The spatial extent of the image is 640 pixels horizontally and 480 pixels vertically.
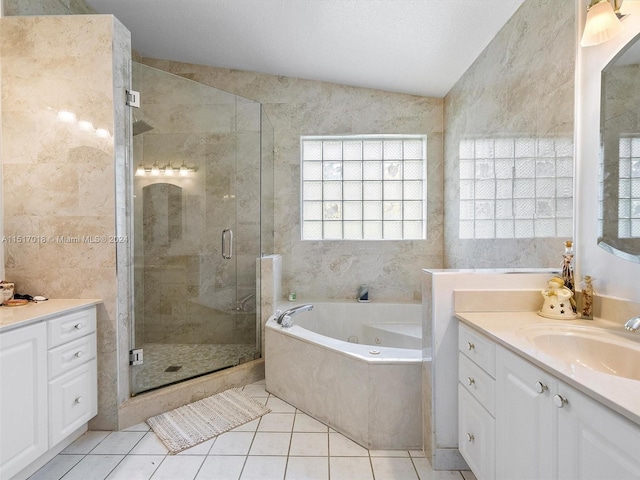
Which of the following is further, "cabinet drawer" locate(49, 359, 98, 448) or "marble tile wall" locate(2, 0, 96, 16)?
"marble tile wall" locate(2, 0, 96, 16)

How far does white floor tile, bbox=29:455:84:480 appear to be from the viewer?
4.82 feet

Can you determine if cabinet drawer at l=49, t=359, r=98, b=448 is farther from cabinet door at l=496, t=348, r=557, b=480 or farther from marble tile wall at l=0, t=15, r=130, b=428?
cabinet door at l=496, t=348, r=557, b=480

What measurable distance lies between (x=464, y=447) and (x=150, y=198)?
235 cm

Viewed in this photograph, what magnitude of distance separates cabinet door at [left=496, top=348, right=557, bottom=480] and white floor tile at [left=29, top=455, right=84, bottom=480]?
195 cm

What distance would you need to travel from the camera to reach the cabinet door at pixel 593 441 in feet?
2.08

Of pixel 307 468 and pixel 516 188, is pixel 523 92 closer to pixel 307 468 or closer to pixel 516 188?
pixel 516 188

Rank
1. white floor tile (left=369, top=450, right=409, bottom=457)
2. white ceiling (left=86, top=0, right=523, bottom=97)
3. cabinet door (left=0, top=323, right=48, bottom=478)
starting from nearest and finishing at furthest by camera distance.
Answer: cabinet door (left=0, top=323, right=48, bottom=478) → white floor tile (left=369, top=450, right=409, bottom=457) → white ceiling (left=86, top=0, right=523, bottom=97)

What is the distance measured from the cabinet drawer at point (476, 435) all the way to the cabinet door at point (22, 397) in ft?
6.28

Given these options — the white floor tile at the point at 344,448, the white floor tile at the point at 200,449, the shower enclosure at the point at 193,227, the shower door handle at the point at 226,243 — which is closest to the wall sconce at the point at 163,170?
the shower enclosure at the point at 193,227

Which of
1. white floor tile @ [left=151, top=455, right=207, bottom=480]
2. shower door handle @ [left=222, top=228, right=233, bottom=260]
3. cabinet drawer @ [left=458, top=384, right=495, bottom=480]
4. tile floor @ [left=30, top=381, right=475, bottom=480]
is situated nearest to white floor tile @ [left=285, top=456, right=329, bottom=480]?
tile floor @ [left=30, top=381, right=475, bottom=480]

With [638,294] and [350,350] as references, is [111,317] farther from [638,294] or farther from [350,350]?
[638,294]

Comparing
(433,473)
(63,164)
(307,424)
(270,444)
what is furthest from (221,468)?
(63,164)

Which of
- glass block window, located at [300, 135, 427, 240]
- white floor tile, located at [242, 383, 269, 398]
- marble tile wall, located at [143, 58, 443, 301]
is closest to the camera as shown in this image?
white floor tile, located at [242, 383, 269, 398]

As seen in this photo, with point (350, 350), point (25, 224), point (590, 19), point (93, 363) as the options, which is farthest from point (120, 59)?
point (590, 19)
